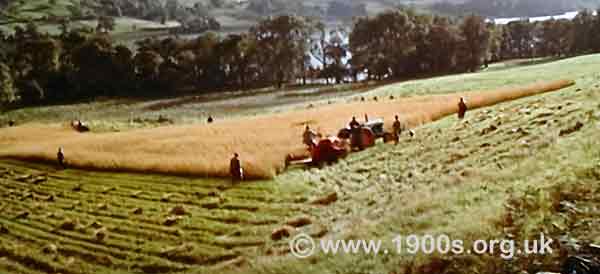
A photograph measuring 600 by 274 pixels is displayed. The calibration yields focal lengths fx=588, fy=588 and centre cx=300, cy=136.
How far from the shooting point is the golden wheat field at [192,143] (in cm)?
407

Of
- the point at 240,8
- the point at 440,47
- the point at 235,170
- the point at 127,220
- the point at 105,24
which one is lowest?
the point at 127,220

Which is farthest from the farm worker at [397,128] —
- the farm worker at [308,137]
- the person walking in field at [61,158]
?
the person walking in field at [61,158]

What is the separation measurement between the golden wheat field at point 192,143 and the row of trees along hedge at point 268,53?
430mm

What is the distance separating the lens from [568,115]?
181 inches

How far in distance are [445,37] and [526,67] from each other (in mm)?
954

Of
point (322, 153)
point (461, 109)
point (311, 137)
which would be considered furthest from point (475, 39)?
point (322, 153)

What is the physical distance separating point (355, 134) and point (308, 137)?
42 centimetres

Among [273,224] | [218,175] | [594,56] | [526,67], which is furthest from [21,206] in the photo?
[594,56]

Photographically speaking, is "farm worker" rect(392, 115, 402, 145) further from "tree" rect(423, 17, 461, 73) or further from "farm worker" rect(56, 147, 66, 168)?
"farm worker" rect(56, 147, 66, 168)

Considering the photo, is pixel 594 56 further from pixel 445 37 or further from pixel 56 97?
pixel 56 97

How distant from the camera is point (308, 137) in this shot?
4621 mm

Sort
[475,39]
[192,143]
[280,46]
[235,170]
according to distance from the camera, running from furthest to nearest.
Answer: [475,39], [280,46], [192,143], [235,170]

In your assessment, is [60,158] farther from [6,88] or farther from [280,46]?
[280,46]

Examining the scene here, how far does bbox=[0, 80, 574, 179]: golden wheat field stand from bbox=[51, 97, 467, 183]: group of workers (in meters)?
0.05
